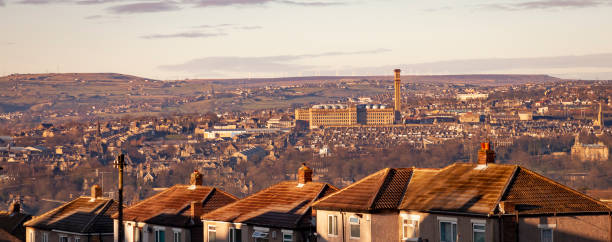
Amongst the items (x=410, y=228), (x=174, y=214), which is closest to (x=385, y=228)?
(x=410, y=228)

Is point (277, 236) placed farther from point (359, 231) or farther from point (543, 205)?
point (543, 205)

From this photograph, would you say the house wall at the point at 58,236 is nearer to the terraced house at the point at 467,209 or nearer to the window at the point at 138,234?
the window at the point at 138,234

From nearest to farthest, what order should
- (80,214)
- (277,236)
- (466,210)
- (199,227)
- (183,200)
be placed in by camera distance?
(466,210), (277,236), (199,227), (183,200), (80,214)

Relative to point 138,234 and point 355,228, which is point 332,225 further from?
point 138,234

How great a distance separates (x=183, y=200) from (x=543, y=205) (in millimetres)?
15270

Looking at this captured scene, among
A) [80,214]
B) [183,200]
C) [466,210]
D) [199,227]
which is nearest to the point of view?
[466,210]

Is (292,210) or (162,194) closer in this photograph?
(292,210)

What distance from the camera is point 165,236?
40750 millimetres

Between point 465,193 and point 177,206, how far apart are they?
13.2m

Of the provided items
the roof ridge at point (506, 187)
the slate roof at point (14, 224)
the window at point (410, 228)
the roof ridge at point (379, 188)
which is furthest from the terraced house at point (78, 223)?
the roof ridge at point (506, 187)

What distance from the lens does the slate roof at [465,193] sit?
104 feet

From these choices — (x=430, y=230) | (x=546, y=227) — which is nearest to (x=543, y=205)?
(x=546, y=227)

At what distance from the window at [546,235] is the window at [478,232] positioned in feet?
5.62

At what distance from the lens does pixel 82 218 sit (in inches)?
1850
